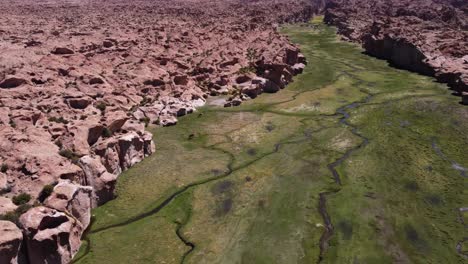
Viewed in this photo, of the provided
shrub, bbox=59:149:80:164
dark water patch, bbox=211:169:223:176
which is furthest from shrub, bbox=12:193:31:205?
dark water patch, bbox=211:169:223:176

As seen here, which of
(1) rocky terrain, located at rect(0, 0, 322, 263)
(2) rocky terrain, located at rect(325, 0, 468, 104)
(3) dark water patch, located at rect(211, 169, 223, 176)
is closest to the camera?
(1) rocky terrain, located at rect(0, 0, 322, 263)

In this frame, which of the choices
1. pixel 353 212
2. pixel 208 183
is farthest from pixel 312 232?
pixel 208 183

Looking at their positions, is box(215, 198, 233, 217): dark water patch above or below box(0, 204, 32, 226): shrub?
below

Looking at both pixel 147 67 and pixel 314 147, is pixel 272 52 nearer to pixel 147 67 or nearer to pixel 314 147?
pixel 147 67

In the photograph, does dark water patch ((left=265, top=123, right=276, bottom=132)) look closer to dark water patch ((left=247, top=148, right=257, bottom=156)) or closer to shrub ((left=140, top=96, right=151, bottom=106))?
dark water patch ((left=247, top=148, right=257, bottom=156))

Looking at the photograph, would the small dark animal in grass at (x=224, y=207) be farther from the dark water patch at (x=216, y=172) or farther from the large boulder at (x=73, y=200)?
the large boulder at (x=73, y=200)

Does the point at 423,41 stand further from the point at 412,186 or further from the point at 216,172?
the point at 216,172
